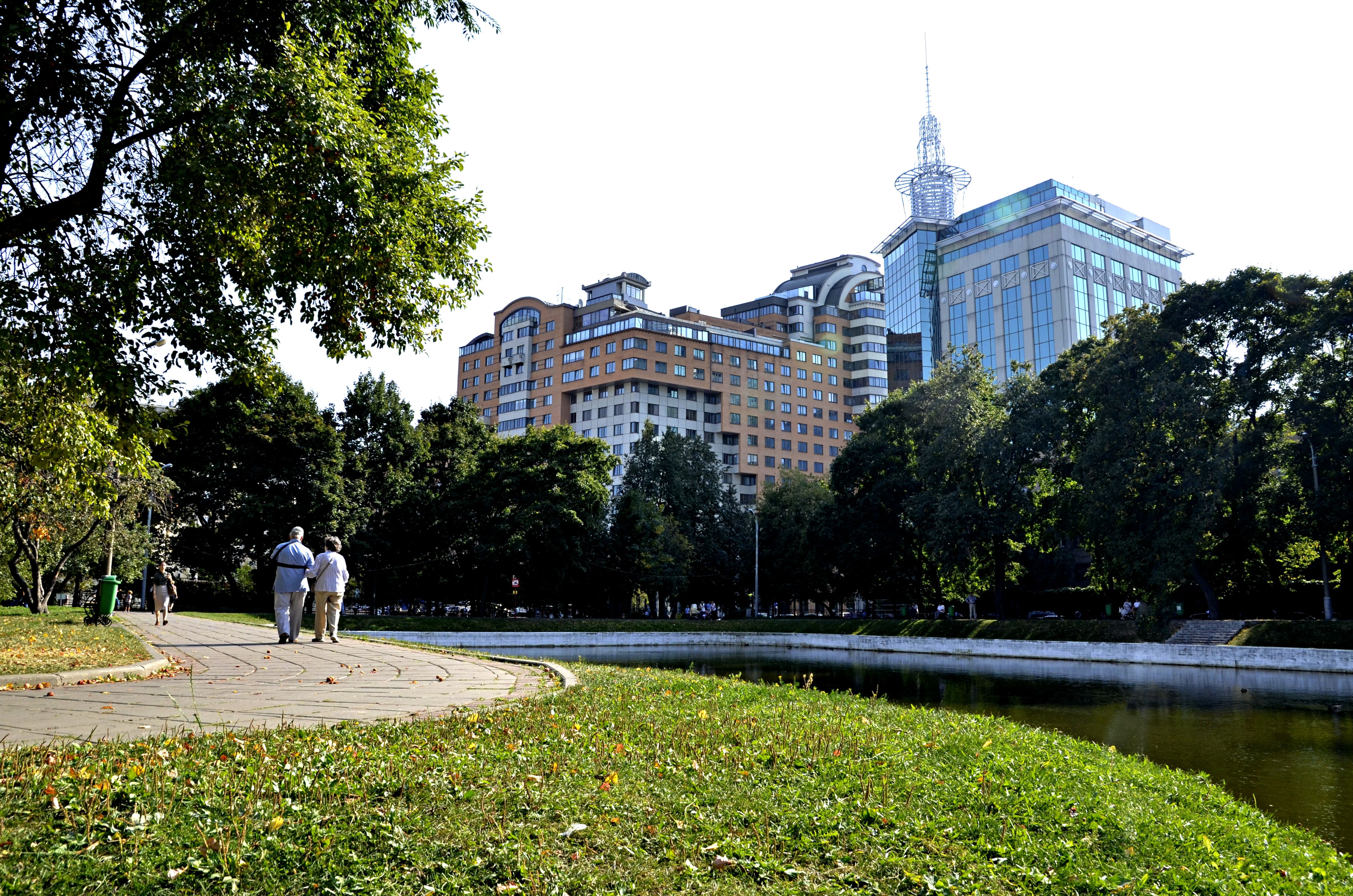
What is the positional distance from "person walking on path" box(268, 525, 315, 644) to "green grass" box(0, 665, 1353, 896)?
836 cm

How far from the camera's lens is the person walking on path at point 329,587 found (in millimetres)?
14531

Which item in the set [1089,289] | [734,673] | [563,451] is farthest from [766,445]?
[734,673]

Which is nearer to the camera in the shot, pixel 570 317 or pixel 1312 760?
pixel 1312 760

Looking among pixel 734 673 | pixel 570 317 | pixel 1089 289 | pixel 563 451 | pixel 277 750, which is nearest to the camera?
pixel 277 750

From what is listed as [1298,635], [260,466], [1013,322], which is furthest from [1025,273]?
[260,466]

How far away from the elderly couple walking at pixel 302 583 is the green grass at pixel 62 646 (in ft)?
6.55

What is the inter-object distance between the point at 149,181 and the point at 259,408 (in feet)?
121

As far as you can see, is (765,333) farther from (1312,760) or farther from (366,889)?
(366,889)

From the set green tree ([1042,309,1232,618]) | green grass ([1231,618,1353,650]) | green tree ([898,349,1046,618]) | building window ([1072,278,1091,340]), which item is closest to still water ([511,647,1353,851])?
green grass ([1231,618,1353,650])

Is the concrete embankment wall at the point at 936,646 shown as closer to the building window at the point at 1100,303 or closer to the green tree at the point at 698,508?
the green tree at the point at 698,508

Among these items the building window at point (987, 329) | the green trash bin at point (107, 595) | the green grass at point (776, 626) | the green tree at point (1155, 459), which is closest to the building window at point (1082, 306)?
the building window at point (987, 329)

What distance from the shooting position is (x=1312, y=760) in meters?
11.1

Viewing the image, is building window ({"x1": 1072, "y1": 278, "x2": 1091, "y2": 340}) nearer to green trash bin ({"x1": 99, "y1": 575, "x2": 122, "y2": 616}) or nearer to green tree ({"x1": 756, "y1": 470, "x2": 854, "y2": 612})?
green tree ({"x1": 756, "y1": 470, "x2": 854, "y2": 612})

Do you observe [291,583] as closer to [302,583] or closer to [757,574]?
[302,583]
